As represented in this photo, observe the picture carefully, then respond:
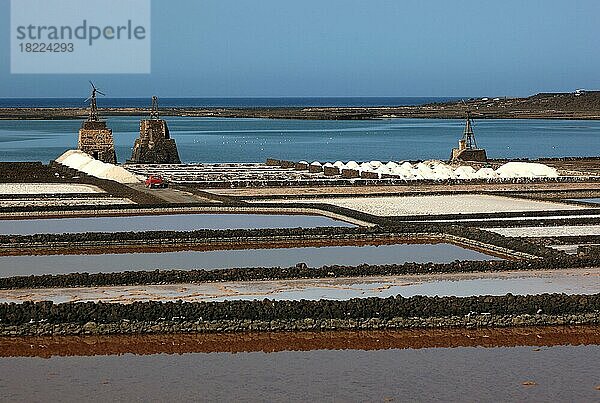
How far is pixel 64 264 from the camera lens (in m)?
13.6

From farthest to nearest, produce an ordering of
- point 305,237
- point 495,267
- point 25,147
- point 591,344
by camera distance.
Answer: point 25,147 → point 305,237 → point 495,267 → point 591,344

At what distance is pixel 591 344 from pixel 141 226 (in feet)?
31.3

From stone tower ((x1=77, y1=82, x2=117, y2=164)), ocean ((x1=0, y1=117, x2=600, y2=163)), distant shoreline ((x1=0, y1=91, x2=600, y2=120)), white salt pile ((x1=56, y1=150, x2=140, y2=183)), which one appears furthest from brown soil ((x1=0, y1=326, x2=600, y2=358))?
distant shoreline ((x1=0, y1=91, x2=600, y2=120))

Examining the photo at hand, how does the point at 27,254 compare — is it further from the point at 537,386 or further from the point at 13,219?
the point at 537,386

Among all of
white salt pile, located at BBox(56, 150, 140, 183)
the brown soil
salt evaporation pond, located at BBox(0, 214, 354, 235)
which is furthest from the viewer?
white salt pile, located at BBox(56, 150, 140, 183)

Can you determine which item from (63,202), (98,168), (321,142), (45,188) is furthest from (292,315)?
(321,142)

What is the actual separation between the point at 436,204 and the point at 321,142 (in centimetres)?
4419

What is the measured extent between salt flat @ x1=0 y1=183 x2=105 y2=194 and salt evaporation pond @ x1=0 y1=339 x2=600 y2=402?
15349 mm

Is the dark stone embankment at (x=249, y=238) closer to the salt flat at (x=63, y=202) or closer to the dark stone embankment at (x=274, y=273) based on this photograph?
the dark stone embankment at (x=274, y=273)

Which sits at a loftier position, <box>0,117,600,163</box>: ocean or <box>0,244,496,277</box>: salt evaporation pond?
<box>0,244,496,277</box>: salt evaporation pond

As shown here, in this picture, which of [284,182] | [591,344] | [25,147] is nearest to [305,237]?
[591,344]

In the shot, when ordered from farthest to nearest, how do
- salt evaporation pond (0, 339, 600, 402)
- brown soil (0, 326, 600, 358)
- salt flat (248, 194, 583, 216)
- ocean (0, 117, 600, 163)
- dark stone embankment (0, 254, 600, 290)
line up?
ocean (0, 117, 600, 163), salt flat (248, 194, 583, 216), dark stone embankment (0, 254, 600, 290), brown soil (0, 326, 600, 358), salt evaporation pond (0, 339, 600, 402)

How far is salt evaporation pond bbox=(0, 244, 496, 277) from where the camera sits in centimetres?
1330

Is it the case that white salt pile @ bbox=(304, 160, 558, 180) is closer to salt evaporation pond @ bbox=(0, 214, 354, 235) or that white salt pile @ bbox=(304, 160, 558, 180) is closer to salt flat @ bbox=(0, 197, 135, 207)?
salt flat @ bbox=(0, 197, 135, 207)
